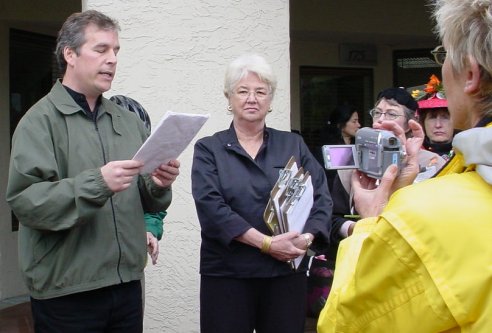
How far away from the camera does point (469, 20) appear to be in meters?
1.38

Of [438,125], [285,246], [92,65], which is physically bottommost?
[285,246]

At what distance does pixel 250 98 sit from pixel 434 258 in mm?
2340

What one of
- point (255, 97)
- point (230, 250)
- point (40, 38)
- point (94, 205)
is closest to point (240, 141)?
point (255, 97)

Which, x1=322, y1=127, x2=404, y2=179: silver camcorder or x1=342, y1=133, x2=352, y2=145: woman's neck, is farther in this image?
x1=342, y1=133, x2=352, y2=145: woman's neck

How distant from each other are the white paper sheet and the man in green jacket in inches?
2.5

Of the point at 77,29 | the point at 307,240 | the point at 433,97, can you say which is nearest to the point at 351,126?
the point at 433,97

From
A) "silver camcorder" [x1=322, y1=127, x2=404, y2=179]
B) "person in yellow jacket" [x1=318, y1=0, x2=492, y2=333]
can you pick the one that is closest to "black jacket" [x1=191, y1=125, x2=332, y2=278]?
"silver camcorder" [x1=322, y1=127, x2=404, y2=179]

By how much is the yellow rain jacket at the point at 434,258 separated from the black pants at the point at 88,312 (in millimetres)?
1608

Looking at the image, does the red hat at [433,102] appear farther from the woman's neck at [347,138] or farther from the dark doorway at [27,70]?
the dark doorway at [27,70]

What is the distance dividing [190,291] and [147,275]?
31 centimetres

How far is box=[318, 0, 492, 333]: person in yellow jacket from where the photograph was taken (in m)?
1.18

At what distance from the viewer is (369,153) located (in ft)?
7.64

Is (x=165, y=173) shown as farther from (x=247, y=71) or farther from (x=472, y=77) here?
(x=472, y=77)

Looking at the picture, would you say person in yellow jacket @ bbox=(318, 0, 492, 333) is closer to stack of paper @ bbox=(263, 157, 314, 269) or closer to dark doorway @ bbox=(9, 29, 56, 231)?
stack of paper @ bbox=(263, 157, 314, 269)
